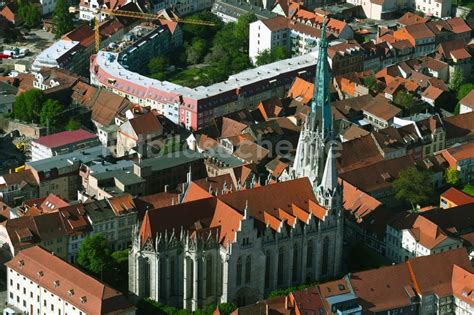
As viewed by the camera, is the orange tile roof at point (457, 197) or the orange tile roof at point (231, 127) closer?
the orange tile roof at point (457, 197)

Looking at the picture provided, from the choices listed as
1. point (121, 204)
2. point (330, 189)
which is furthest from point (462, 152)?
point (121, 204)

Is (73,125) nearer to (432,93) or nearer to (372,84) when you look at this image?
(372,84)

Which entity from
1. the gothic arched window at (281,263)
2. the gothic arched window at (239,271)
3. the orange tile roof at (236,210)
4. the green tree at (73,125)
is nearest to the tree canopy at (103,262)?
the orange tile roof at (236,210)

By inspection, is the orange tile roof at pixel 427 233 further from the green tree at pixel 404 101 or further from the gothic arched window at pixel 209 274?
the green tree at pixel 404 101

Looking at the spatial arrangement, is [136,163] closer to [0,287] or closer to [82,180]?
[82,180]

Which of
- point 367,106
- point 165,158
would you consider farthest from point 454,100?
point 165,158

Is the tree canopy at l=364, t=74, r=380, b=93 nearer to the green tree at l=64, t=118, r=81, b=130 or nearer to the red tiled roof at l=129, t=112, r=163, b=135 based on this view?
the red tiled roof at l=129, t=112, r=163, b=135
